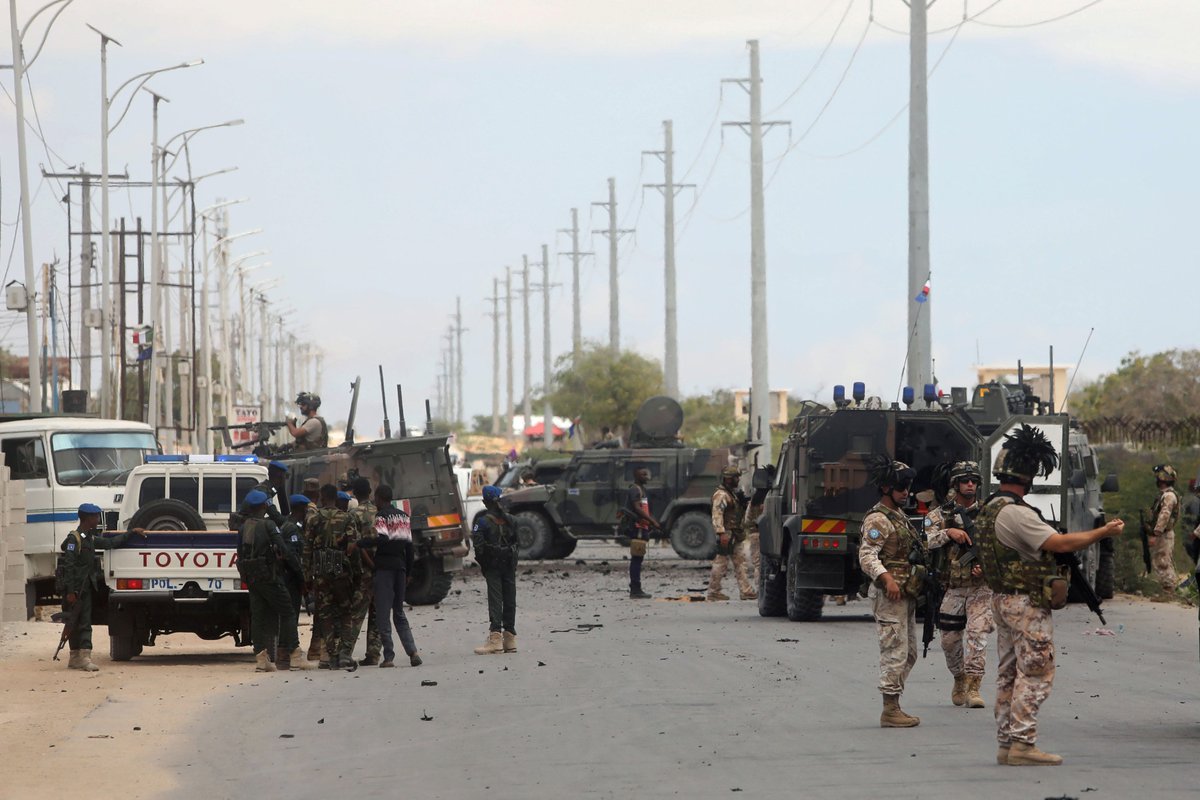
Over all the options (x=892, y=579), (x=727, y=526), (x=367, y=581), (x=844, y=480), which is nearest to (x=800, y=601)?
(x=844, y=480)

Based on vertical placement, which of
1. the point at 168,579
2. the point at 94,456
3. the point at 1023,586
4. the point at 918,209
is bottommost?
the point at 168,579

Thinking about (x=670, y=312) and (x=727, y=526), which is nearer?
(x=727, y=526)

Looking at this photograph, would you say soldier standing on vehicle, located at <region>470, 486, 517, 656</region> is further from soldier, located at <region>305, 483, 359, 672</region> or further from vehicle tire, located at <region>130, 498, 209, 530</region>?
vehicle tire, located at <region>130, 498, 209, 530</region>

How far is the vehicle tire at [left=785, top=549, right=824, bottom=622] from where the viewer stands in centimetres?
2095

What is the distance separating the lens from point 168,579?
17.7 meters

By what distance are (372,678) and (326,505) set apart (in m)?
2.01

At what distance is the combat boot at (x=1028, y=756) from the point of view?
980 centimetres

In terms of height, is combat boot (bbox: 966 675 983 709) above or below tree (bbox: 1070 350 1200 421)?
below

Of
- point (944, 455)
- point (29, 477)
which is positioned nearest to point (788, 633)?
point (944, 455)

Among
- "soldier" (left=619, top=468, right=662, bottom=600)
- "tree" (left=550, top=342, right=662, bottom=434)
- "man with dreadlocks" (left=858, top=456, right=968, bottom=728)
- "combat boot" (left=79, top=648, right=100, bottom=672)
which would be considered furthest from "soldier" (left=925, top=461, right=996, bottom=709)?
"tree" (left=550, top=342, right=662, bottom=434)

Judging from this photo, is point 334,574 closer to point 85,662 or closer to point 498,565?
point 498,565

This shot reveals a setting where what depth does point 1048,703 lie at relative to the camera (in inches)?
511

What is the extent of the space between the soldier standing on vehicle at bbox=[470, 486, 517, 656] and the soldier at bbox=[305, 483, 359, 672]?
1308 millimetres

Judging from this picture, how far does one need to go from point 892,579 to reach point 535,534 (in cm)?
2321
